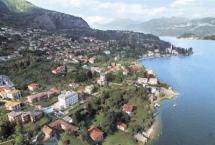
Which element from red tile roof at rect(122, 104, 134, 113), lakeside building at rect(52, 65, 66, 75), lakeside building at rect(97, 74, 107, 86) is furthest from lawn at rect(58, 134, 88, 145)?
lakeside building at rect(52, 65, 66, 75)

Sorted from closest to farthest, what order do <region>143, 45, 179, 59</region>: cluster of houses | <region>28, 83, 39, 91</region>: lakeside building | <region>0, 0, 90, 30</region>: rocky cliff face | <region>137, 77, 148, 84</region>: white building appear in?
<region>28, 83, 39, 91</region>: lakeside building < <region>137, 77, 148, 84</region>: white building < <region>143, 45, 179, 59</region>: cluster of houses < <region>0, 0, 90, 30</region>: rocky cliff face

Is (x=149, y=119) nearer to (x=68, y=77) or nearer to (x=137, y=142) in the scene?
(x=137, y=142)

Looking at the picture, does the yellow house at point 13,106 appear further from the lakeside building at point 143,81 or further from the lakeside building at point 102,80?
the lakeside building at point 143,81

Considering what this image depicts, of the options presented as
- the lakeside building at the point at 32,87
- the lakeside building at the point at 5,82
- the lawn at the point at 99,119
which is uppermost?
the lakeside building at the point at 5,82

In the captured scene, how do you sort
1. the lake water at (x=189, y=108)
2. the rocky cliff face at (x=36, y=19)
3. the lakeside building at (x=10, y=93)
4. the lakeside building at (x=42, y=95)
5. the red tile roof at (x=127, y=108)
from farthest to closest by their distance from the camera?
1. the rocky cliff face at (x=36, y=19)
2. the lakeside building at (x=10, y=93)
3. the lakeside building at (x=42, y=95)
4. the red tile roof at (x=127, y=108)
5. the lake water at (x=189, y=108)

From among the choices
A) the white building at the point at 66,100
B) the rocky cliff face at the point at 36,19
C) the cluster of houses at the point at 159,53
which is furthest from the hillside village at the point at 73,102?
the rocky cliff face at the point at 36,19

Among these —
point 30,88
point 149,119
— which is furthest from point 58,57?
point 149,119

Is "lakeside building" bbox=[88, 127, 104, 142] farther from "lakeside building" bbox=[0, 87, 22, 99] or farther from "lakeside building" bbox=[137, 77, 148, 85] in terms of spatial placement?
"lakeside building" bbox=[137, 77, 148, 85]

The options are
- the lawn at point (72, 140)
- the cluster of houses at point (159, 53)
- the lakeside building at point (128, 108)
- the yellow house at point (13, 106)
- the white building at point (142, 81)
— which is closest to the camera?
the lawn at point (72, 140)
